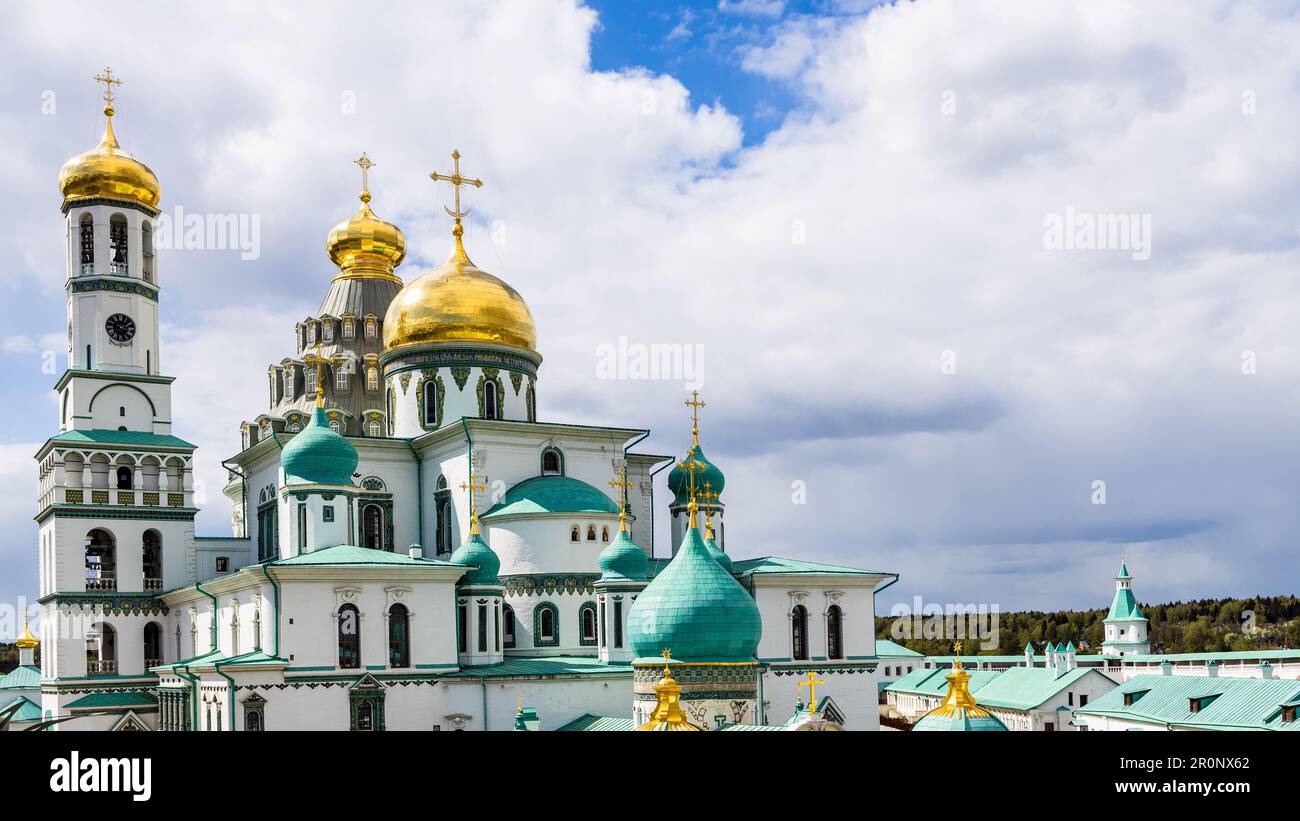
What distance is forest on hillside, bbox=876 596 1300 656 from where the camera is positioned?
84.2 m

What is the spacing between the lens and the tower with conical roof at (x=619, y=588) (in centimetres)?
2997

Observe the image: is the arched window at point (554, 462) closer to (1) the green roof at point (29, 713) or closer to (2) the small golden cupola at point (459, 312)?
(2) the small golden cupola at point (459, 312)

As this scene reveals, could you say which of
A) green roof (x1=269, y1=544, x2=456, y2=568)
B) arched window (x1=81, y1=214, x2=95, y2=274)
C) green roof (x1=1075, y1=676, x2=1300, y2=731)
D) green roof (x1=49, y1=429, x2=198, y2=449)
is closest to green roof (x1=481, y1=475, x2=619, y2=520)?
green roof (x1=269, y1=544, x2=456, y2=568)

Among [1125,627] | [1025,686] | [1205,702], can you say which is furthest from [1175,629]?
[1205,702]

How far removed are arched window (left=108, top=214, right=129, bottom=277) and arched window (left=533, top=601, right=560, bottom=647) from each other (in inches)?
600

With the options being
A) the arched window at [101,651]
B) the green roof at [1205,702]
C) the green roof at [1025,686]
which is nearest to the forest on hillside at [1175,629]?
the green roof at [1025,686]

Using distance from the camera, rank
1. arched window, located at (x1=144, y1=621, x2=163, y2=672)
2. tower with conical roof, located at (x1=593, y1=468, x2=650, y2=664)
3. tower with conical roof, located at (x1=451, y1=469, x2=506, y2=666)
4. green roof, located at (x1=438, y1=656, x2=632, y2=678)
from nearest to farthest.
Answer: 1. green roof, located at (x1=438, y1=656, x2=632, y2=678)
2. tower with conical roof, located at (x1=451, y1=469, x2=506, y2=666)
3. tower with conical roof, located at (x1=593, y1=468, x2=650, y2=664)
4. arched window, located at (x1=144, y1=621, x2=163, y2=672)

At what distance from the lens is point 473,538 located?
99.9 ft

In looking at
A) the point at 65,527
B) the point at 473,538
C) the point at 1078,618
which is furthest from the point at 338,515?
the point at 1078,618

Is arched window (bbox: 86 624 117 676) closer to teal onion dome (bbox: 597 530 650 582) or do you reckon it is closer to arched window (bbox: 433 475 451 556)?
arched window (bbox: 433 475 451 556)
